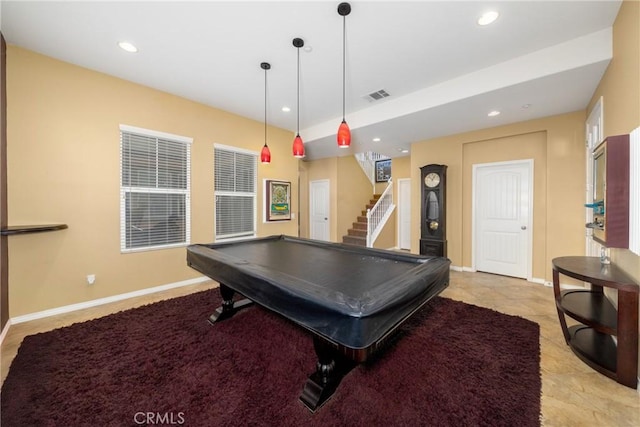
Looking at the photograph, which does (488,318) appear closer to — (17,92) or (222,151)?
(222,151)

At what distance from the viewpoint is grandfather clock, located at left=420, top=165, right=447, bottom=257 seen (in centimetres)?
468

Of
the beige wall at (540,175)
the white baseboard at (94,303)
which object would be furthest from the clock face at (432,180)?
the white baseboard at (94,303)

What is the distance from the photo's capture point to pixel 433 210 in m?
4.85

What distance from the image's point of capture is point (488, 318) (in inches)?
105

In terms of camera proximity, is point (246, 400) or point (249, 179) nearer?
point (246, 400)

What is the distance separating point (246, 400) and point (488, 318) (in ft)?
8.47

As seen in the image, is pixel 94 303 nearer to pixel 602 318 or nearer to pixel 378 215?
pixel 602 318

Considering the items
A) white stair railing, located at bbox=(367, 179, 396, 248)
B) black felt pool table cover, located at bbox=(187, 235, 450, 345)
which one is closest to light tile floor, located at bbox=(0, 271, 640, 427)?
black felt pool table cover, located at bbox=(187, 235, 450, 345)

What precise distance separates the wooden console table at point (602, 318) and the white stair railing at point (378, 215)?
4145 millimetres

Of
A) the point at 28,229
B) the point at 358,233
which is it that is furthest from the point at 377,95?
the point at 28,229

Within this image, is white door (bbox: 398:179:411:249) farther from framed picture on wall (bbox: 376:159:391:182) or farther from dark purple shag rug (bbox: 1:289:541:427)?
dark purple shag rug (bbox: 1:289:541:427)

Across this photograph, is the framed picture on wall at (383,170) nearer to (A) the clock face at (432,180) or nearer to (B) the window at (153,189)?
(A) the clock face at (432,180)

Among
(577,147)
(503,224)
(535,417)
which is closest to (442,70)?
(577,147)

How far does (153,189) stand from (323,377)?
3.46 metres
